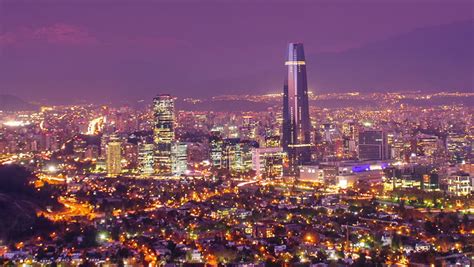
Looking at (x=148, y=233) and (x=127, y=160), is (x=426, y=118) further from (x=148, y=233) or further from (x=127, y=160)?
(x=148, y=233)

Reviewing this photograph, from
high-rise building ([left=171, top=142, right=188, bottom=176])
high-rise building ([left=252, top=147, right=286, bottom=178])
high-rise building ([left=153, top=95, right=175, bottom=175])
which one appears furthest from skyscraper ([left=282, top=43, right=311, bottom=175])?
high-rise building ([left=153, top=95, right=175, bottom=175])

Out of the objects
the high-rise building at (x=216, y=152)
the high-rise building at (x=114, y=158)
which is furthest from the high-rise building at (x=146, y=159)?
the high-rise building at (x=216, y=152)

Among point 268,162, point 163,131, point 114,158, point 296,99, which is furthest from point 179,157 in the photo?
point 296,99

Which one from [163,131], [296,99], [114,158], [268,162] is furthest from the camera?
[163,131]

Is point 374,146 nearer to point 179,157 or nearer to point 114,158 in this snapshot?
point 179,157

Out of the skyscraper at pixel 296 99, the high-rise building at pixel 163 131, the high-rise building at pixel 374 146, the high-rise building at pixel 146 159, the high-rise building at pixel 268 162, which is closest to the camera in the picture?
the high-rise building at pixel 268 162

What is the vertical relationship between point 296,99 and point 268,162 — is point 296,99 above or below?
above

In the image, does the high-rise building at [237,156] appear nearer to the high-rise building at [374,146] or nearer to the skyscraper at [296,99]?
the skyscraper at [296,99]
